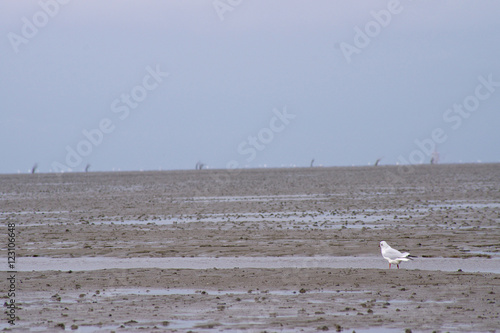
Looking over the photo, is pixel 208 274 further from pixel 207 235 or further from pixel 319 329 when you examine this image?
pixel 207 235

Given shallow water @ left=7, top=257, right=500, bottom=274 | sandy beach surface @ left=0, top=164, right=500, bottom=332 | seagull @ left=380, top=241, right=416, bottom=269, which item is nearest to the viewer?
sandy beach surface @ left=0, top=164, right=500, bottom=332

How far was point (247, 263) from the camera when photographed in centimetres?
1627

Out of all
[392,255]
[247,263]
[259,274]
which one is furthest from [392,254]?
[247,263]

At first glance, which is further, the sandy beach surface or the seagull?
the seagull

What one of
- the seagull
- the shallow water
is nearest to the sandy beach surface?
the shallow water

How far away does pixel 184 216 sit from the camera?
2961 cm

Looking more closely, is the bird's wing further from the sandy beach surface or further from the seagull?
the sandy beach surface

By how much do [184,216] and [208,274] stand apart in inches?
590

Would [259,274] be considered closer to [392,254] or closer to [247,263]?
[247,263]

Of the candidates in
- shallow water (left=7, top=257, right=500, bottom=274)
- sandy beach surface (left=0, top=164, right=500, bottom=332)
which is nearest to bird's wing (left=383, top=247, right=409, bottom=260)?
sandy beach surface (left=0, top=164, right=500, bottom=332)

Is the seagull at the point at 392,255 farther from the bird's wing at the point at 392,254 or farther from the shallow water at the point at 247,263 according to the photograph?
the shallow water at the point at 247,263

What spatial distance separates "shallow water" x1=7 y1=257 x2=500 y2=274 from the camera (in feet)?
50.3

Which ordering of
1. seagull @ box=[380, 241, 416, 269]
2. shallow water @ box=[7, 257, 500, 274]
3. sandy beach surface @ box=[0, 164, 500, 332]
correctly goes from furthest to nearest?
shallow water @ box=[7, 257, 500, 274], seagull @ box=[380, 241, 416, 269], sandy beach surface @ box=[0, 164, 500, 332]

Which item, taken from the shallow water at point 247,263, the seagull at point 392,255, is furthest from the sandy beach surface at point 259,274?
the seagull at point 392,255
